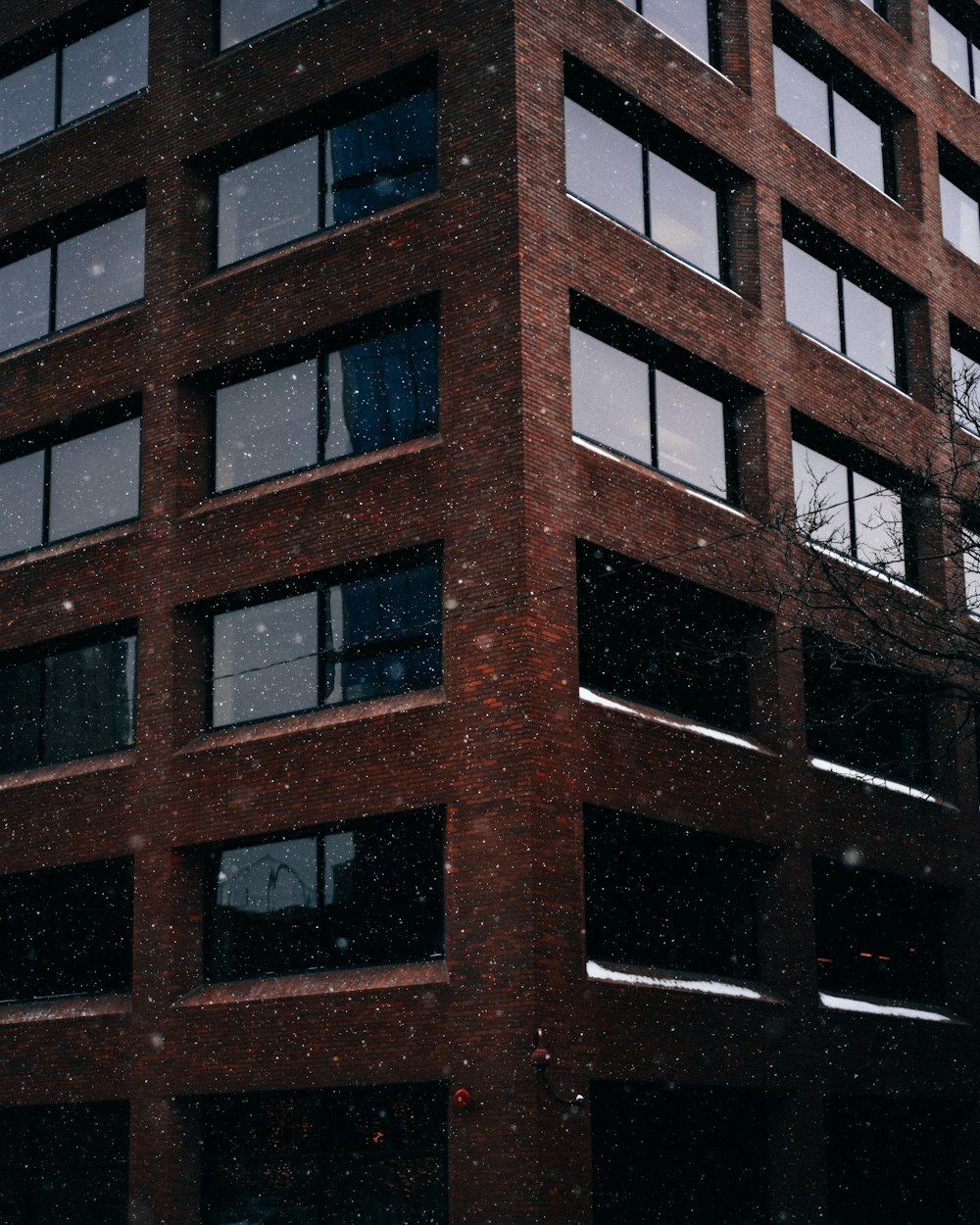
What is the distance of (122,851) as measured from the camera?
2314 cm

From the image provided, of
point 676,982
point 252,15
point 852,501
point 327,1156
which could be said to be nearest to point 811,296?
point 852,501

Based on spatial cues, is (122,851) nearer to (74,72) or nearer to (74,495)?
(74,495)

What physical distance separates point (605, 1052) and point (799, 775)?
20.3ft

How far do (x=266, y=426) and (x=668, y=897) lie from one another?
27.0ft

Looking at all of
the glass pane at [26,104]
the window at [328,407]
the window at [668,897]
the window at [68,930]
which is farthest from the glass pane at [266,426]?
the glass pane at [26,104]

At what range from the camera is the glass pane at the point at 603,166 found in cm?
2302

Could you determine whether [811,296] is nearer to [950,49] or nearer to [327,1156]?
[950,49]

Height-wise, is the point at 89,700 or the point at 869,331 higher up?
the point at 869,331

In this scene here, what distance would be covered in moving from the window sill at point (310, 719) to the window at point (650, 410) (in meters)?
4.05

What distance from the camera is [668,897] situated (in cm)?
2200

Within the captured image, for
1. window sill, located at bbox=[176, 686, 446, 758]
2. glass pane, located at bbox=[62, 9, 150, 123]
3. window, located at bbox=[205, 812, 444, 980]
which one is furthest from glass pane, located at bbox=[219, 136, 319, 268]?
window, located at bbox=[205, 812, 444, 980]

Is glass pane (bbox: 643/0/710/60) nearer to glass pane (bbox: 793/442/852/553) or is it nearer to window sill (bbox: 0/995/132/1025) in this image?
glass pane (bbox: 793/442/852/553)

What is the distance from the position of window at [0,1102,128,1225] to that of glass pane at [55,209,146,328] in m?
11.5

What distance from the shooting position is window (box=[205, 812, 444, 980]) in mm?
20438
